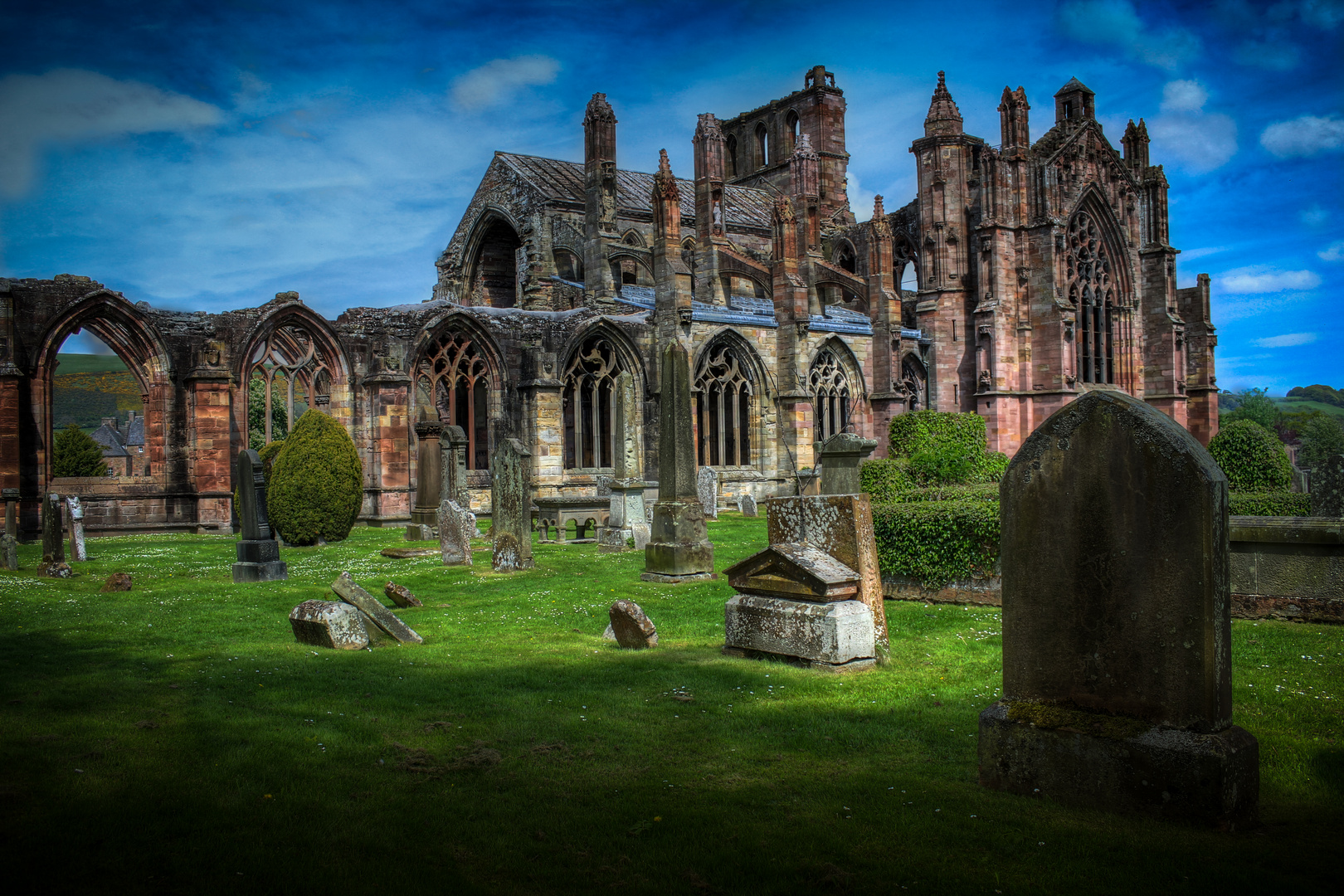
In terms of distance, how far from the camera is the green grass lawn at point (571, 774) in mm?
3277

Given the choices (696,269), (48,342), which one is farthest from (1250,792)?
(696,269)

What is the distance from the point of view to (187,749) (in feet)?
14.9

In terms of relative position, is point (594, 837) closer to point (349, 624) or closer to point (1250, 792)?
point (1250, 792)

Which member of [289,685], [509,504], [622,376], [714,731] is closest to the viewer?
[714,731]

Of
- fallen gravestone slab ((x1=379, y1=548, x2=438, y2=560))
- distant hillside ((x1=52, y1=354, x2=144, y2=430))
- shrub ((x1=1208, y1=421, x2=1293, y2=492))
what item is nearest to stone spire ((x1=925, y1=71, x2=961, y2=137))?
shrub ((x1=1208, y1=421, x2=1293, y2=492))

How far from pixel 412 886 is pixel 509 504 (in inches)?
385

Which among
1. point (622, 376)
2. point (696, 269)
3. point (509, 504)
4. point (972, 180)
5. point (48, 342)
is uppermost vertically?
point (972, 180)

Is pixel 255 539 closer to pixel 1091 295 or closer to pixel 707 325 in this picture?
pixel 707 325

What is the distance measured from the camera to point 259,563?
1175 cm

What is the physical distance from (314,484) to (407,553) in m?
3.45

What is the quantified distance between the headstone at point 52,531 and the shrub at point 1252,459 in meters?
18.8

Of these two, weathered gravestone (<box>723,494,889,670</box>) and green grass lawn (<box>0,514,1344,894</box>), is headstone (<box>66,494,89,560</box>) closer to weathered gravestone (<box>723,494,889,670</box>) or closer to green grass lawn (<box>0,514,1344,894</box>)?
Answer: green grass lawn (<box>0,514,1344,894</box>)

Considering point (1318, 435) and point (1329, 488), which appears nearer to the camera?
point (1329, 488)

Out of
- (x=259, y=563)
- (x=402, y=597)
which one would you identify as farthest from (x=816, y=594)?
(x=259, y=563)
